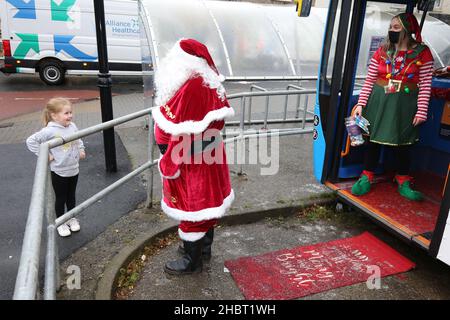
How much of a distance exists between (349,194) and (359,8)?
182cm

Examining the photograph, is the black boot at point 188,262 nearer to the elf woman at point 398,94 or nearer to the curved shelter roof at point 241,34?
the elf woman at point 398,94

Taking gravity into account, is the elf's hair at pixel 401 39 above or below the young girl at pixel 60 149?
above

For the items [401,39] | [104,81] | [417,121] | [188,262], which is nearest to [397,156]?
[417,121]

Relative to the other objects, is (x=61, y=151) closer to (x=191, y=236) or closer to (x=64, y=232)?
(x=64, y=232)

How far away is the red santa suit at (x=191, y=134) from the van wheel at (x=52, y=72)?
1084cm

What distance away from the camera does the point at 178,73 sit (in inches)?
103

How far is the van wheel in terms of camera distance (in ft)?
40.0

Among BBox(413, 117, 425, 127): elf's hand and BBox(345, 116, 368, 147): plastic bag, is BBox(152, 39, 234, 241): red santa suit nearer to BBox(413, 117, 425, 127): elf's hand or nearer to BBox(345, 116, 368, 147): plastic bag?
BBox(345, 116, 368, 147): plastic bag

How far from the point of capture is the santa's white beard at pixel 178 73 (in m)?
2.62

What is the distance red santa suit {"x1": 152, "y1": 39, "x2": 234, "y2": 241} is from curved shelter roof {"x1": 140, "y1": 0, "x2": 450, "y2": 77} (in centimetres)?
425

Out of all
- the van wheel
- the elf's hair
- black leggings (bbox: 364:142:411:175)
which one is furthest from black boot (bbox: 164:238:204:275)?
the van wheel

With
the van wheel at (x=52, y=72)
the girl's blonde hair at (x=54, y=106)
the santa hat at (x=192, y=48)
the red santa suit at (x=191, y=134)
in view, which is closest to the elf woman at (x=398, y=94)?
the red santa suit at (x=191, y=134)

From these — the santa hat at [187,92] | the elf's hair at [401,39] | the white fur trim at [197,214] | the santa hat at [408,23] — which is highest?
the santa hat at [408,23]

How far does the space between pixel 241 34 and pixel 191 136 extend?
6.17 m
